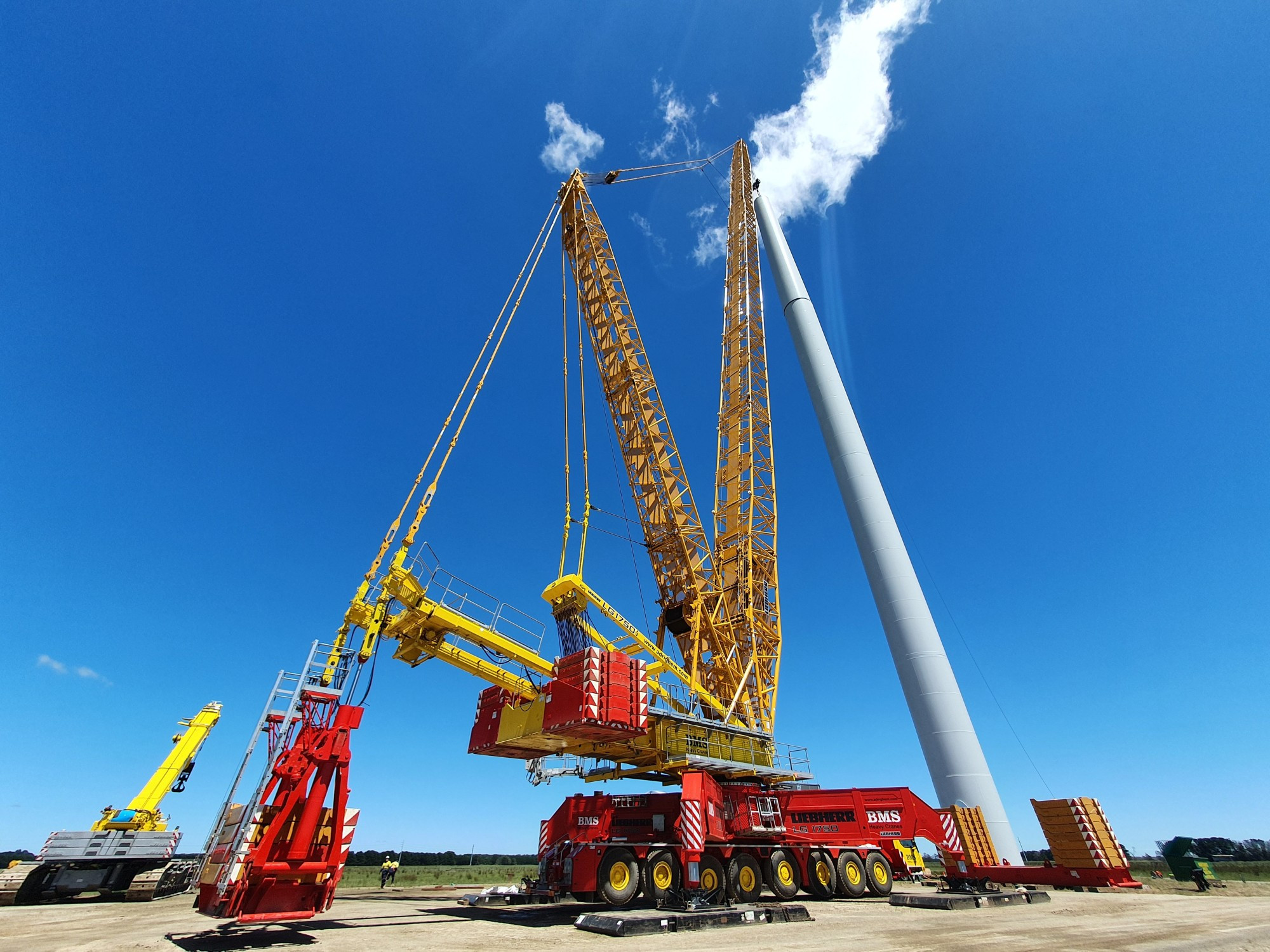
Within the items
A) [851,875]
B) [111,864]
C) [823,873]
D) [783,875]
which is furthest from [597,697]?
[111,864]

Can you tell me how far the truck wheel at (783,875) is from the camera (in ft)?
47.5

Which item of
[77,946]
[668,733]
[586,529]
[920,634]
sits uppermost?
[586,529]

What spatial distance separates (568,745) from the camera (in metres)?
14.4

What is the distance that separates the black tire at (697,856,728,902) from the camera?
1291 centimetres

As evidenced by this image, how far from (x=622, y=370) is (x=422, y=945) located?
760 inches

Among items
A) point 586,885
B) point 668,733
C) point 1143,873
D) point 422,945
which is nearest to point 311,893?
point 422,945

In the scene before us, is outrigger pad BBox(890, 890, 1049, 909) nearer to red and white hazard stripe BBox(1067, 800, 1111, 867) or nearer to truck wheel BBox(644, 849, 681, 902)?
red and white hazard stripe BBox(1067, 800, 1111, 867)

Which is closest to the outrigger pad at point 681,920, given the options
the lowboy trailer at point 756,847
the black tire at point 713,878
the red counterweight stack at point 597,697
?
the lowboy trailer at point 756,847

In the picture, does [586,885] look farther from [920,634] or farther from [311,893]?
[920,634]

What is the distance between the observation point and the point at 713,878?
1312 centimetres

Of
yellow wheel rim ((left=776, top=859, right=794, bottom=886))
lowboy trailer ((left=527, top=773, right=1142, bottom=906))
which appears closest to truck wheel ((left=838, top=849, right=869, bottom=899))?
lowboy trailer ((left=527, top=773, right=1142, bottom=906))

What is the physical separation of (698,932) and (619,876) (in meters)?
2.94

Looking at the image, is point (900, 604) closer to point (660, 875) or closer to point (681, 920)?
point (660, 875)

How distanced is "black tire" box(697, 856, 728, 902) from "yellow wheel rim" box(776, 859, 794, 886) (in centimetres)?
217
